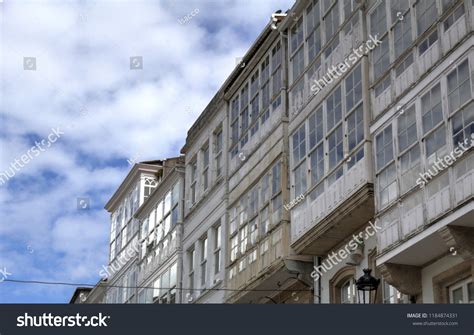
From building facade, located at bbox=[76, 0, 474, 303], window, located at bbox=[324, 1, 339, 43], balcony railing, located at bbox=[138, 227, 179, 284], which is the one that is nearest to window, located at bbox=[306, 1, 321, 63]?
building facade, located at bbox=[76, 0, 474, 303]

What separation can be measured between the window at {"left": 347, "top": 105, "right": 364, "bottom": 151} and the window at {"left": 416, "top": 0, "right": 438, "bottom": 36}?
2.58 metres

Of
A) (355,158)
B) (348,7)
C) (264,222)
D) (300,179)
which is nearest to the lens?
(355,158)

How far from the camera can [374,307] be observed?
14953 mm

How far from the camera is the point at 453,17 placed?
17.9 meters

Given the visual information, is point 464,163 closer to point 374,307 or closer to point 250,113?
point 374,307

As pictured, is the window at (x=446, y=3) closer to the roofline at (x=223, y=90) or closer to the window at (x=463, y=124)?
the window at (x=463, y=124)

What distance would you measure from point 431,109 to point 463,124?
4.17 ft

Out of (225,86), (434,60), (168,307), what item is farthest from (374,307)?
(225,86)

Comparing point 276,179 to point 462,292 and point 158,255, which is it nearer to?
point 462,292

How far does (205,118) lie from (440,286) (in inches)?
561

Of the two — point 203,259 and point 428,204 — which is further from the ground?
point 203,259

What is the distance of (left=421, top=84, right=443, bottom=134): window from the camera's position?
1798 cm

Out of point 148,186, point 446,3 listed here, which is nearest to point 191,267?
point 148,186

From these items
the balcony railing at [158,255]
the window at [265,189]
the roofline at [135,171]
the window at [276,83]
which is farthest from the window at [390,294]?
the roofline at [135,171]
